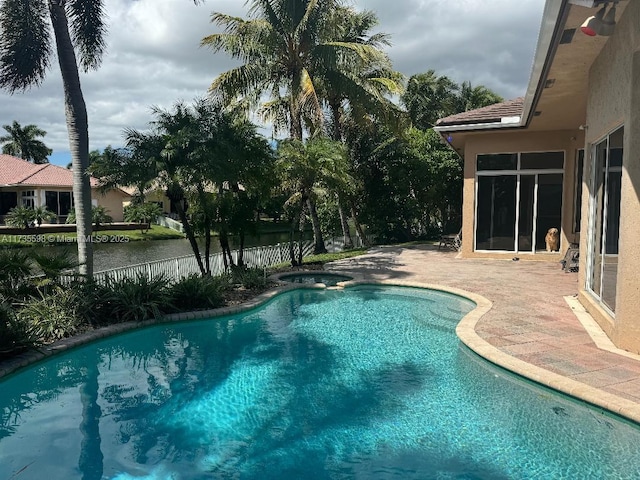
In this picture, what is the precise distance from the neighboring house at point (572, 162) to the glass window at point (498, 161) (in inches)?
1.2

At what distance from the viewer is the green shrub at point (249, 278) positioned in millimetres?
11156

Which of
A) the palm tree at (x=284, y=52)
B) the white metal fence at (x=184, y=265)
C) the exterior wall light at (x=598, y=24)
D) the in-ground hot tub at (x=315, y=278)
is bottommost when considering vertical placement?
the in-ground hot tub at (x=315, y=278)

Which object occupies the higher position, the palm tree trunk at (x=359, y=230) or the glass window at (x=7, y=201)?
the glass window at (x=7, y=201)

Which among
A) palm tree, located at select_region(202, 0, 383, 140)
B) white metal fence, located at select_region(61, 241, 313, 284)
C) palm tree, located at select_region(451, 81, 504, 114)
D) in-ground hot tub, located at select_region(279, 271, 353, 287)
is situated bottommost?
in-ground hot tub, located at select_region(279, 271, 353, 287)

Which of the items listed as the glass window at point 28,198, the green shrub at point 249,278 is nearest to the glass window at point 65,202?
the glass window at point 28,198

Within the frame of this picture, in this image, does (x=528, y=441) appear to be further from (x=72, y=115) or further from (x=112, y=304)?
(x=72, y=115)

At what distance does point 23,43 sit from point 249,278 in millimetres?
6968

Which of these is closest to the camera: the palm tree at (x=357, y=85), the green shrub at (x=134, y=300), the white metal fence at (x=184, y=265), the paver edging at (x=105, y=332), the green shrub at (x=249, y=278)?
the paver edging at (x=105, y=332)

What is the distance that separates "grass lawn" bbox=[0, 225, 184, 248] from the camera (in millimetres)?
25922

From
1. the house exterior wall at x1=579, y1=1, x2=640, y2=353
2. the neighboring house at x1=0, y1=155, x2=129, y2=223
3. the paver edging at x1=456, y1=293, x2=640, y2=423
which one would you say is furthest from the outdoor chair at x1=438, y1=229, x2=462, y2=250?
the neighboring house at x1=0, y1=155, x2=129, y2=223

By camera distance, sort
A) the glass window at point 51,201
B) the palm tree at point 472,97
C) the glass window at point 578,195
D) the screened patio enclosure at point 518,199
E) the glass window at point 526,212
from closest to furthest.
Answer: the glass window at point 578,195 → the screened patio enclosure at point 518,199 → the glass window at point 526,212 → the glass window at point 51,201 → the palm tree at point 472,97

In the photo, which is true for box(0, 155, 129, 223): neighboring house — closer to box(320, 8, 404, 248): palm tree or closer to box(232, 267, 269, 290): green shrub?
box(320, 8, 404, 248): palm tree

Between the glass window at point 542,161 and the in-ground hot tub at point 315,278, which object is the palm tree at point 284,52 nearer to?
the in-ground hot tub at point 315,278

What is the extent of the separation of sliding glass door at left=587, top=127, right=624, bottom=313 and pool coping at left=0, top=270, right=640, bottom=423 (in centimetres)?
189
